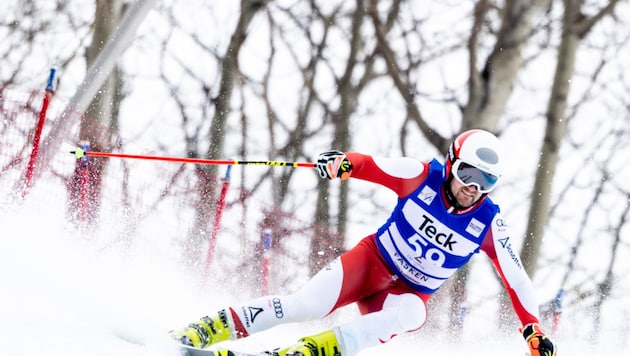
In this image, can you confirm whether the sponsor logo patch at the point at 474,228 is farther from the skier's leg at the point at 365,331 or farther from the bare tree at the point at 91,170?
the bare tree at the point at 91,170

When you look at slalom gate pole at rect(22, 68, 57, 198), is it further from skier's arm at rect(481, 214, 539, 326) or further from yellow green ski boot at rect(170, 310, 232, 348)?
skier's arm at rect(481, 214, 539, 326)

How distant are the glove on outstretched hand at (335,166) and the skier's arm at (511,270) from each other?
81cm

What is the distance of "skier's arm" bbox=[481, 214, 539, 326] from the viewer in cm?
374

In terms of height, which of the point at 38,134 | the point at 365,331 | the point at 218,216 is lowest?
the point at 365,331

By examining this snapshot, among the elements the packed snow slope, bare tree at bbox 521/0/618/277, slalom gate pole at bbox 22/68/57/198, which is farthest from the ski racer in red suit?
bare tree at bbox 521/0/618/277

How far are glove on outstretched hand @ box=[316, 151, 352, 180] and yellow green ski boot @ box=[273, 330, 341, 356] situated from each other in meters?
0.82

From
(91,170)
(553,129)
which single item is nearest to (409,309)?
(91,170)

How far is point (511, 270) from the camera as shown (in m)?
3.81

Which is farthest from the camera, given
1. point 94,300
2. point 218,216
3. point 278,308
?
point 218,216

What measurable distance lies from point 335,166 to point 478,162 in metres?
0.71

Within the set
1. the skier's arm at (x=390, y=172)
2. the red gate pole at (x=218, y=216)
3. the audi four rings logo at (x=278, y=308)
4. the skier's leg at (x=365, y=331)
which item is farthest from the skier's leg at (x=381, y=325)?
the red gate pole at (x=218, y=216)

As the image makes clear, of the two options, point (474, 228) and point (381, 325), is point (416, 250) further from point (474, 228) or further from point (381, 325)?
point (381, 325)

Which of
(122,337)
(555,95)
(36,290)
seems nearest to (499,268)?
(122,337)

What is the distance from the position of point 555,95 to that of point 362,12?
14.5 ft
